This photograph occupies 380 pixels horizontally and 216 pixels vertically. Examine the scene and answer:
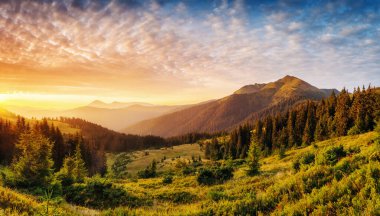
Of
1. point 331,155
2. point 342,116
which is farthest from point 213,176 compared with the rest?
point 342,116

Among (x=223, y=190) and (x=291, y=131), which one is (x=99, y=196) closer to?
(x=223, y=190)

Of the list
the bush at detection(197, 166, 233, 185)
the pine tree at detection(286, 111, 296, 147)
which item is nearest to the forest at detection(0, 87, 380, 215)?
the bush at detection(197, 166, 233, 185)

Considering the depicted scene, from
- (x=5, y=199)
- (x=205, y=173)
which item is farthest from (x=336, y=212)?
(x=205, y=173)

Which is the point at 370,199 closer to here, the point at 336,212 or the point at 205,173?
the point at 336,212

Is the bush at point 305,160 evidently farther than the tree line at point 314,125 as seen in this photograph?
No

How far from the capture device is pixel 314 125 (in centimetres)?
8788

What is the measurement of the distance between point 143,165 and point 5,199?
88.5 m

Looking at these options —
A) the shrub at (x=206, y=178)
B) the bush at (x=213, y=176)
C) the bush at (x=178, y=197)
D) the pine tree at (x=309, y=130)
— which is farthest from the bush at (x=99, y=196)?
the pine tree at (x=309, y=130)

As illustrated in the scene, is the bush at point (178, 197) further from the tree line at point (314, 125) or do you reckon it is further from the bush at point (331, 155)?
the tree line at point (314, 125)

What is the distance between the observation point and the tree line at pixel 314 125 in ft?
227

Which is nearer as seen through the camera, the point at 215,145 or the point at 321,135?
the point at 321,135

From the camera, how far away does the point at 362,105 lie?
71625 mm

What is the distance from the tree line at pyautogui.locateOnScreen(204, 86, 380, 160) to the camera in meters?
69.2

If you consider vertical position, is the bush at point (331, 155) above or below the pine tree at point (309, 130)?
above
